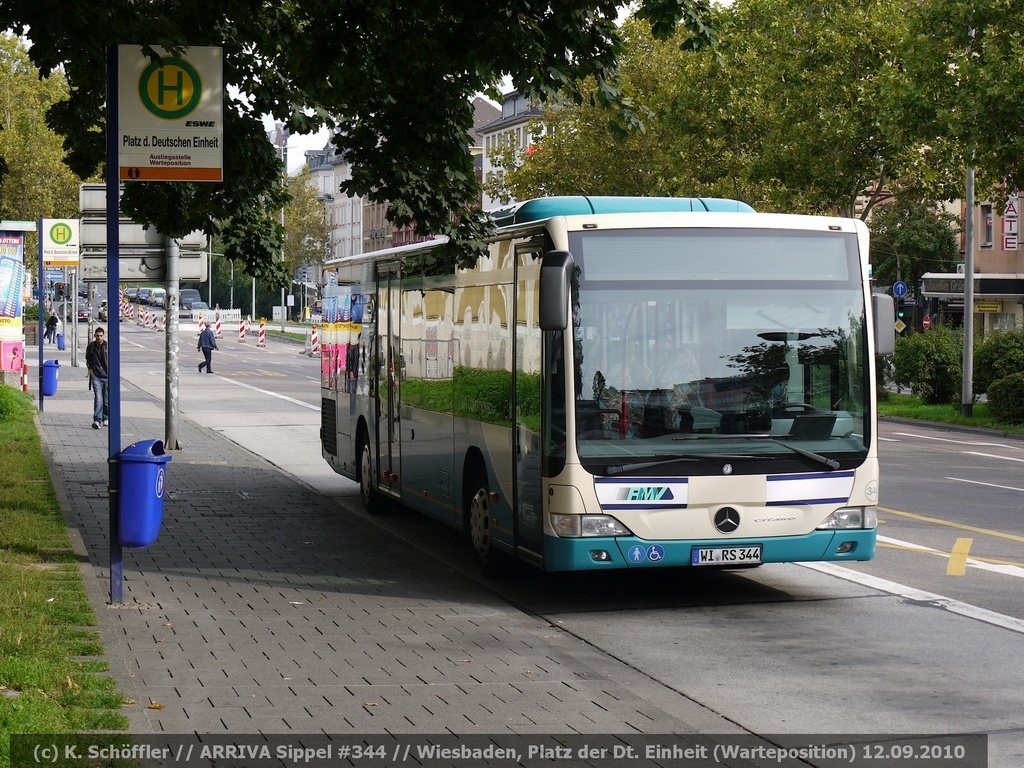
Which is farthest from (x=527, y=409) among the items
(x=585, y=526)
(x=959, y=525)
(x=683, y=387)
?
(x=959, y=525)

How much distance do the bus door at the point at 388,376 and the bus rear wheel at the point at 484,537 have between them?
8.78 feet

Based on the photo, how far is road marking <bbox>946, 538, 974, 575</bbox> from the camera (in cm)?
1159

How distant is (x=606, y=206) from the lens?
10.5 metres

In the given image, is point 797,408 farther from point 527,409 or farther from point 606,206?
point 606,206

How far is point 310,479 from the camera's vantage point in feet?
63.6

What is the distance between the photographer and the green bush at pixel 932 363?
3738 centimetres

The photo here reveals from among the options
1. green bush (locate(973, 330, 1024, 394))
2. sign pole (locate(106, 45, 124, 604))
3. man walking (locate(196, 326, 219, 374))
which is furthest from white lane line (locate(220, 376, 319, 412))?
sign pole (locate(106, 45, 124, 604))

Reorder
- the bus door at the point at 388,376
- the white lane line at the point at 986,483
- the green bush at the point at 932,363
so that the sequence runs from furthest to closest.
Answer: the green bush at the point at 932,363
the white lane line at the point at 986,483
the bus door at the point at 388,376

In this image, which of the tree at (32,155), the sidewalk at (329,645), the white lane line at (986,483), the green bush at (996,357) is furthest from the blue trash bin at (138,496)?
the tree at (32,155)

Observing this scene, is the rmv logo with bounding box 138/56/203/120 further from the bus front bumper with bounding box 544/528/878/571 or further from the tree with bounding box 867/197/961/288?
the tree with bounding box 867/197/961/288

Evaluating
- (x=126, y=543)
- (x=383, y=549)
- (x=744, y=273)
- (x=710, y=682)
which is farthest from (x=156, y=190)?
(x=710, y=682)

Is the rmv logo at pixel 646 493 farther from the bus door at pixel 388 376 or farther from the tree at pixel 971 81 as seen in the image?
the tree at pixel 971 81
